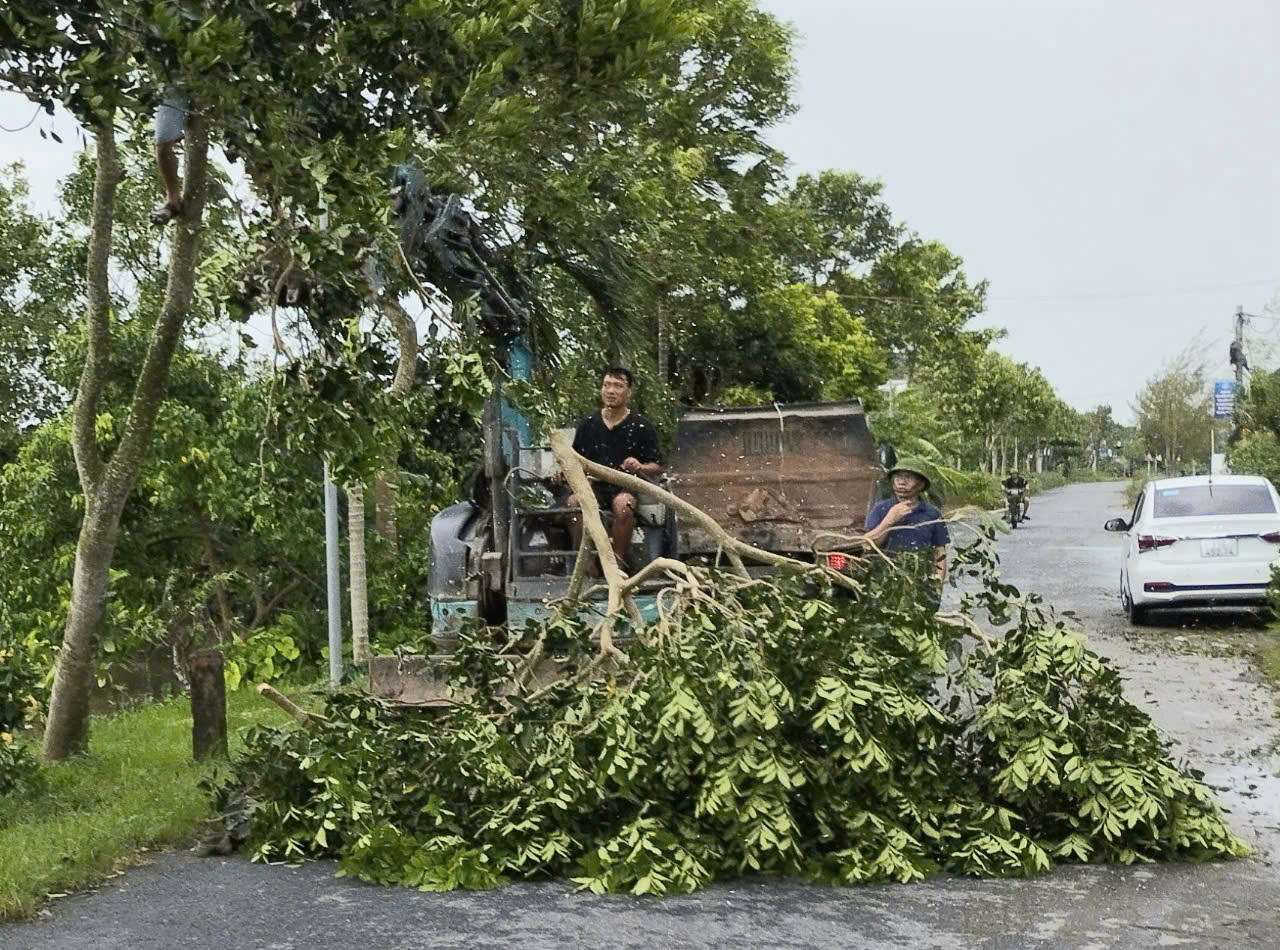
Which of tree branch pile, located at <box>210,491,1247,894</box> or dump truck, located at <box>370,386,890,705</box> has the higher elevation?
dump truck, located at <box>370,386,890,705</box>

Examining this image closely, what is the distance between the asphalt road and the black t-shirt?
4.19 meters

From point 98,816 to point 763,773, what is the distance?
3665 millimetres

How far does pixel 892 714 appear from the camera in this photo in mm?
7004

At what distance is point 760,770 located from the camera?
6.82 meters

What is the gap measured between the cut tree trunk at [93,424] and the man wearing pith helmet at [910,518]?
4.43 meters

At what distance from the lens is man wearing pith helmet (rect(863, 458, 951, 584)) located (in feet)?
31.2

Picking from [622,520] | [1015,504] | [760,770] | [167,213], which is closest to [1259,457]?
[1015,504]

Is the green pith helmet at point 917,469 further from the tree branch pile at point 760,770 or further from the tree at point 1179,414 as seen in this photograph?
the tree at point 1179,414

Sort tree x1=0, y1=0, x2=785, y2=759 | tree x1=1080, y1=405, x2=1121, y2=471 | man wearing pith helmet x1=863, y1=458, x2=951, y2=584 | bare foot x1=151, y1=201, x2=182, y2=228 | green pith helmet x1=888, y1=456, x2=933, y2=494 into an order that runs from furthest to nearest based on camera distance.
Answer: tree x1=1080, y1=405, x2=1121, y2=471 < green pith helmet x1=888, y1=456, x2=933, y2=494 < man wearing pith helmet x1=863, y1=458, x2=951, y2=584 < bare foot x1=151, y1=201, x2=182, y2=228 < tree x1=0, y1=0, x2=785, y2=759

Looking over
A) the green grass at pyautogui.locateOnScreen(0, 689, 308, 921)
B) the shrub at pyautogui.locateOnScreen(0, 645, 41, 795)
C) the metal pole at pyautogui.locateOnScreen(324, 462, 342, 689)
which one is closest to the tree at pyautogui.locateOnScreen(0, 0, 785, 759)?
the shrub at pyautogui.locateOnScreen(0, 645, 41, 795)

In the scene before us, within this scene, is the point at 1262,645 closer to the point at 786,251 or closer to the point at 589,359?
the point at 589,359

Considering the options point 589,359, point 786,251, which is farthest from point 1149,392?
point 589,359

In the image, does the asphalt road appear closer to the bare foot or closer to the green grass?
the green grass

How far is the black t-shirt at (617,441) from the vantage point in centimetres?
1073
